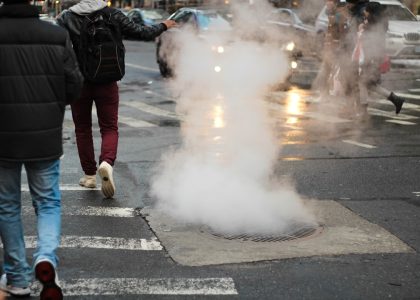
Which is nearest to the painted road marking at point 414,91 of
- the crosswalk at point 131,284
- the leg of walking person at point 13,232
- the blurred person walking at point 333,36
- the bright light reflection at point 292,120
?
the blurred person walking at point 333,36

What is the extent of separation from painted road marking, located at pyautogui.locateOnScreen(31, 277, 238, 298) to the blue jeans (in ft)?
0.73

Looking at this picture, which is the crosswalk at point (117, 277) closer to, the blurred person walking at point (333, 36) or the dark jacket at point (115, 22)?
the dark jacket at point (115, 22)

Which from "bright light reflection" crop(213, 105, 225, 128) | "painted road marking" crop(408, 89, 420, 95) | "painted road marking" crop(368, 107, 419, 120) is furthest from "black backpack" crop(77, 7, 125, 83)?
"painted road marking" crop(408, 89, 420, 95)

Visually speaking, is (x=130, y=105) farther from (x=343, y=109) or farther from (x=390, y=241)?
(x=390, y=241)

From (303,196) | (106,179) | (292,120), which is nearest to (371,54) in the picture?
(292,120)

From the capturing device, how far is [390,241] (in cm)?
542

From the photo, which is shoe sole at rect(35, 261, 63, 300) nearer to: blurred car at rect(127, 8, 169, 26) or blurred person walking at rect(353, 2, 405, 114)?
blurred person walking at rect(353, 2, 405, 114)

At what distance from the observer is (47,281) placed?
12.9 feet

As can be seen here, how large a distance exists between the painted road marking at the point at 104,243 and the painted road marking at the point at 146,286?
67 cm

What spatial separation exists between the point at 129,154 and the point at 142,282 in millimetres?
4472

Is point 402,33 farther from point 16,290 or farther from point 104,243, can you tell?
point 16,290

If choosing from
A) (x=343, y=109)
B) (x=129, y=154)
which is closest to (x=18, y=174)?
(x=129, y=154)

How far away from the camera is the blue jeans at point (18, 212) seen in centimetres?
420

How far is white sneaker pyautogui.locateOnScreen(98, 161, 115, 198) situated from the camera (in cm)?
657
